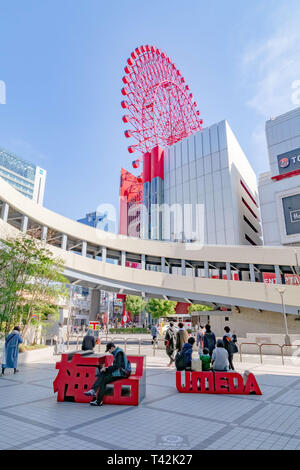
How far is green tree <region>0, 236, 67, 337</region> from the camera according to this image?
39.8ft

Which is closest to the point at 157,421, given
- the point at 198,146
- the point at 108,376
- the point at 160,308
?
the point at 108,376

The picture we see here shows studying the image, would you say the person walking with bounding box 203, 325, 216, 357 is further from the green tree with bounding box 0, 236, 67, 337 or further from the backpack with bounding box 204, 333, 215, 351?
the green tree with bounding box 0, 236, 67, 337

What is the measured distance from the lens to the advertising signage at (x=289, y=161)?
39.7 m

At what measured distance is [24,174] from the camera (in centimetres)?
12306

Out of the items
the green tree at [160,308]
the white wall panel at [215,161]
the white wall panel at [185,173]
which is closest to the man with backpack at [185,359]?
the green tree at [160,308]

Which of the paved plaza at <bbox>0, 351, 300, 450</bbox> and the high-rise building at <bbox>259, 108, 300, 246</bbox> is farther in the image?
the high-rise building at <bbox>259, 108, 300, 246</bbox>

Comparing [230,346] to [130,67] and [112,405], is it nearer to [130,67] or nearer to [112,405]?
[112,405]

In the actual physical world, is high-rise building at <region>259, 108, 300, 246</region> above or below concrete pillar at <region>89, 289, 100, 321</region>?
above

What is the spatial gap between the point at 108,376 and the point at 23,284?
8.07 meters

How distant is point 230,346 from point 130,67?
46009mm

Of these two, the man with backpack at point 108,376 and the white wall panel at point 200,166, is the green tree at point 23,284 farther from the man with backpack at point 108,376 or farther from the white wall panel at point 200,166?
the white wall panel at point 200,166

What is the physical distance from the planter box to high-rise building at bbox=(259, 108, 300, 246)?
104ft

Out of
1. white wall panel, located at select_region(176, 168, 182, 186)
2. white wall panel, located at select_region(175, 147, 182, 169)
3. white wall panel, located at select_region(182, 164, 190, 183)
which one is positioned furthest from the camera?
white wall panel, located at select_region(175, 147, 182, 169)

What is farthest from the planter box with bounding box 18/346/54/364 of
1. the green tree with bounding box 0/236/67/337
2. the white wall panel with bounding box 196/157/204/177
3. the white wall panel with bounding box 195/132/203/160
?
the white wall panel with bounding box 195/132/203/160
